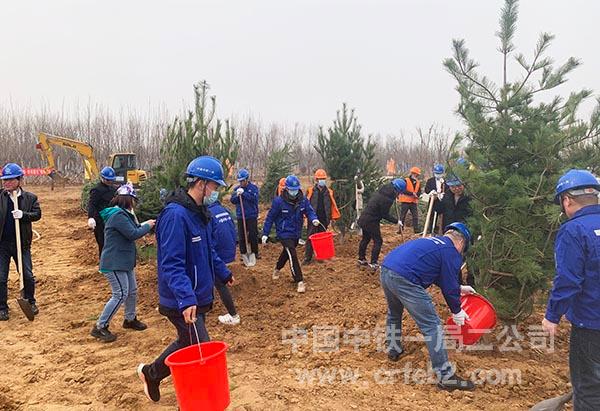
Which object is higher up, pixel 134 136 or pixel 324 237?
pixel 134 136

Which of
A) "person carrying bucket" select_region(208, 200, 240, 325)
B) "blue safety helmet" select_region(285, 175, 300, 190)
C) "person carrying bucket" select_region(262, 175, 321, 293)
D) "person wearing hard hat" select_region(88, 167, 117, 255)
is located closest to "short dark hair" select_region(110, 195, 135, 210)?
"person carrying bucket" select_region(208, 200, 240, 325)

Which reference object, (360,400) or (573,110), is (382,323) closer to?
(360,400)

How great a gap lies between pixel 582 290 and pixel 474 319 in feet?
4.45

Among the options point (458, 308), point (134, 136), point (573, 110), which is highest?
point (134, 136)

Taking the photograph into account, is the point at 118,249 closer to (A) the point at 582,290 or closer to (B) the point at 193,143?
(B) the point at 193,143

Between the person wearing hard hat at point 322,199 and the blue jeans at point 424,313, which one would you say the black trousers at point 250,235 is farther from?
the blue jeans at point 424,313

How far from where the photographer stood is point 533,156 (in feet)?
15.1

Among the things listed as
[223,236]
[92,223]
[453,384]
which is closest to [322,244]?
[223,236]

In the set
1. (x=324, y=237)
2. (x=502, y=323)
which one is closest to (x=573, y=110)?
(x=502, y=323)

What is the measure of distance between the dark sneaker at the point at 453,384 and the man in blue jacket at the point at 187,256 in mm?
2080

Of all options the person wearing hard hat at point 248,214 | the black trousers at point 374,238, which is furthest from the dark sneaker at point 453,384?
the person wearing hard hat at point 248,214

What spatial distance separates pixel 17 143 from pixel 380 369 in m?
31.6

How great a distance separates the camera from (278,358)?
14.9 ft

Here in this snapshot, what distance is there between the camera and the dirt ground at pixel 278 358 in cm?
372
